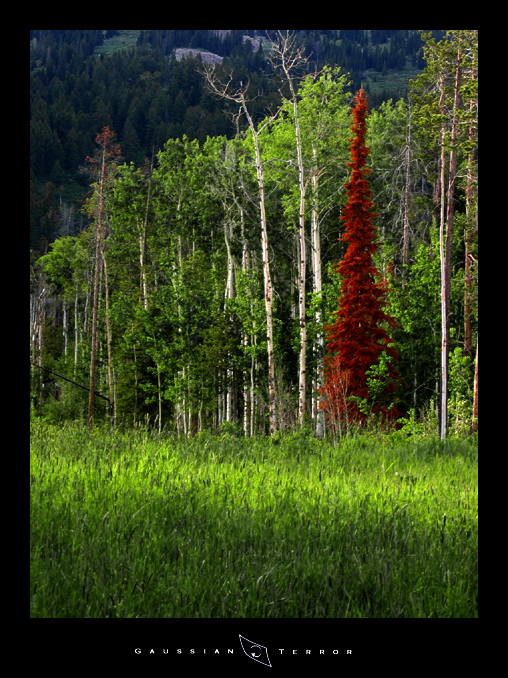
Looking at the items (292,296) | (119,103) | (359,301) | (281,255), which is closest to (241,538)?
(359,301)

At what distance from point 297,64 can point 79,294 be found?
3662cm

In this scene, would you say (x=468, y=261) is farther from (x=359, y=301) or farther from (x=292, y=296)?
(x=292, y=296)

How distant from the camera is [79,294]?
162 ft

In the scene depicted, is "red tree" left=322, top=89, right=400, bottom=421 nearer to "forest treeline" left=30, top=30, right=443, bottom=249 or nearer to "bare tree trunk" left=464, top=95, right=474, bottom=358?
"bare tree trunk" left=464, top=95, right=474, bottom=358

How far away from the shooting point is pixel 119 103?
86.9 meters

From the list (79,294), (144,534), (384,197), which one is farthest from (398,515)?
(79,294)

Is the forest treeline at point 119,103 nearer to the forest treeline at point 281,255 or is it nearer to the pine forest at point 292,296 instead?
the forest treeline at point 281,255

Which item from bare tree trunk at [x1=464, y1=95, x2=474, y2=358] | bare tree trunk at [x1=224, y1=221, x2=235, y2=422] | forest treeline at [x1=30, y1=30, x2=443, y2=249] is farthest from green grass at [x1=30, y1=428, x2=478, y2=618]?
forest treeline at [x1=30, y1=30, x2=443, y2=249]

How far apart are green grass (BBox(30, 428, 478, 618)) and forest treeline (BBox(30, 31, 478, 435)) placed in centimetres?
1093

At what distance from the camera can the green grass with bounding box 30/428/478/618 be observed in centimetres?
286

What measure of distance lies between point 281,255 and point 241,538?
33.1 meters

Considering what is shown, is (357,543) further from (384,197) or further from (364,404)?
(384,197)
